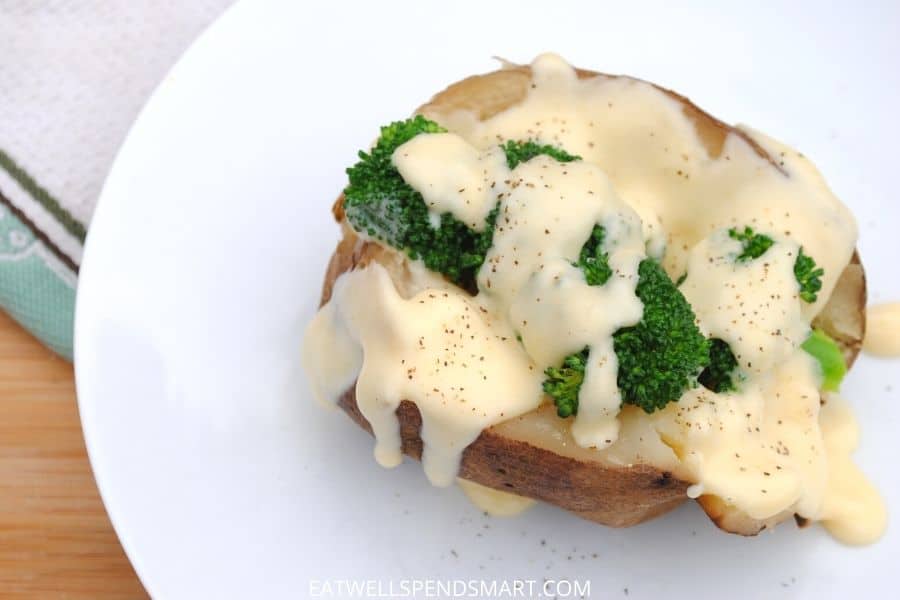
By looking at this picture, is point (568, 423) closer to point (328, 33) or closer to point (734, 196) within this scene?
point (734, 196)

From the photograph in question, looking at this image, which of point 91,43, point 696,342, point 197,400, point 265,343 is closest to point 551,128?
point 696,342

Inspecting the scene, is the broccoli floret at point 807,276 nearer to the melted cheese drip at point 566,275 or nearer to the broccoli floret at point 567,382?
the melted cheese drip at point 566,275

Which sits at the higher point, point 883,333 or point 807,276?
point 807,276

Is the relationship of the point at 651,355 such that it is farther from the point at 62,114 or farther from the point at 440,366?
the point at 62,114

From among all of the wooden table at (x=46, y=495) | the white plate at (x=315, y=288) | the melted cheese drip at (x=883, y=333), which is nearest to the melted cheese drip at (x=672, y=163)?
the melted cheese drip at (x=883, y=333)

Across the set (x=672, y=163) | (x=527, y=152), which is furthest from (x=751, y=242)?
(x=527, y=152)

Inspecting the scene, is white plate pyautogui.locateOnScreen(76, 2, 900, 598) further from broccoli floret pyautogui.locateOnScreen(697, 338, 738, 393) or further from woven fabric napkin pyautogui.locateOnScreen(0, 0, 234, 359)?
broccoli floret pyautogui.locateOnScreen(697, 338, 738, 393)

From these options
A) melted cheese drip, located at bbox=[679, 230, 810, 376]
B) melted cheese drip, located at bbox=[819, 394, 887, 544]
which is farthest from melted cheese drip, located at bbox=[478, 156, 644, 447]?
melted cheese drip, located at bbox=[819, 394, 887, 544]
